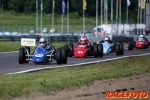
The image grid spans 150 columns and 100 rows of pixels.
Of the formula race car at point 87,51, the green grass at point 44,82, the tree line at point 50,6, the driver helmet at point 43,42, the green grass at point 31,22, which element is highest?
the tree line at point 50,6

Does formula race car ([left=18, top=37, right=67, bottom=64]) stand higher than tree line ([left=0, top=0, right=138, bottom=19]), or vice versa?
tree line ([left=0, top=0, right=138, bottom=19])

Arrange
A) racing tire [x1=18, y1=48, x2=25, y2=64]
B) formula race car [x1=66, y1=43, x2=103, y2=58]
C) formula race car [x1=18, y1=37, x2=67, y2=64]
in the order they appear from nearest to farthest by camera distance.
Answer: formula race car [x1=18, y1=37, x2=67, y2=64]
racing tire [x1=18, y1=48, x2=25, y2=64]
formula race car [x1=66, y1=43, x2=103, y2=58]

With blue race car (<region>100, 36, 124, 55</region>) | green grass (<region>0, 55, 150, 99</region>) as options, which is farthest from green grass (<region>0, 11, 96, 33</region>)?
green grass (<region>0, 55, 150, 99</region>)

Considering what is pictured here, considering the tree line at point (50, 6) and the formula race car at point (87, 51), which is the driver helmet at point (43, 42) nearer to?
the formula race car at point (87, 51)

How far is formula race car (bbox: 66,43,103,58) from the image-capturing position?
33.5m

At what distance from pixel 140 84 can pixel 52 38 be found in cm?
4443

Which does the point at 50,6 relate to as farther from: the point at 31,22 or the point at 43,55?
the point at 43,55

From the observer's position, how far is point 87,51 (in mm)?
33844

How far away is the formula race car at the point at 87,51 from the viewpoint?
33.5 metres

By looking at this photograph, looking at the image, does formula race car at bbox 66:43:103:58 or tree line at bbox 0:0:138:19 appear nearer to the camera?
formula race car at bbox 66:43:103:58

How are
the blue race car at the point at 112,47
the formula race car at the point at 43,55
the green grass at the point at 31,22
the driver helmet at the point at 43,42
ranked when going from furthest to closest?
the green grass at the point at 31,22
the blue race car at the point at 112,47
the driver helmet at the point at 43,42
the formula race car at the point at 43,55

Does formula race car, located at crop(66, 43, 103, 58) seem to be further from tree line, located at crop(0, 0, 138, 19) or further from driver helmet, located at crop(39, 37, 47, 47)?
tree line, located at crop(0, 0, 138, 19)

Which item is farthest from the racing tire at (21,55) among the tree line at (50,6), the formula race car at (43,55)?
the tree line at (50,6)

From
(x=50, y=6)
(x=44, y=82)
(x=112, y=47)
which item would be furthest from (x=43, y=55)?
(x=50, y=6)
